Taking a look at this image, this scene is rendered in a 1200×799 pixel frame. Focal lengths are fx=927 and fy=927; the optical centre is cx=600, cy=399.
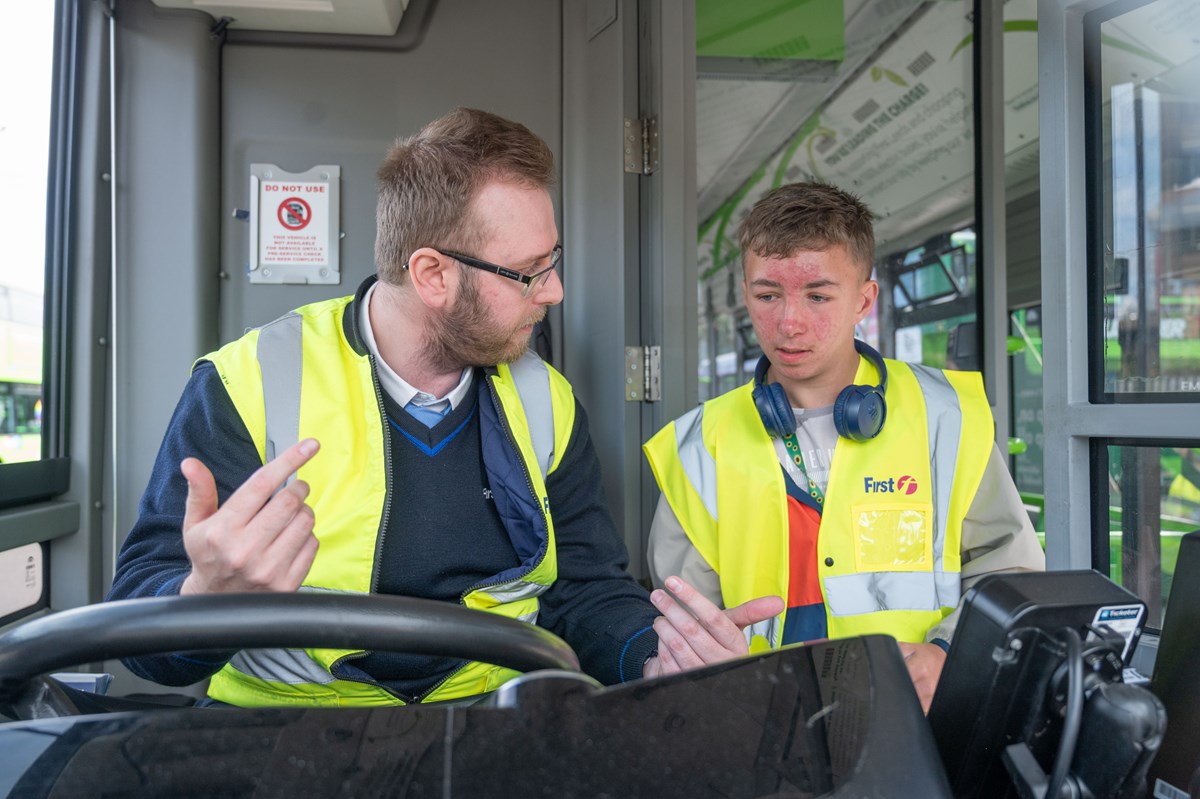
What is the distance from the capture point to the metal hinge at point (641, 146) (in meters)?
2.70

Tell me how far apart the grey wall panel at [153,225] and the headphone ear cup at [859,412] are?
175cm

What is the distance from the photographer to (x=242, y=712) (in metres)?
0.71

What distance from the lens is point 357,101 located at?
275 centimetres

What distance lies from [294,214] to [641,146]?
104 centimetres

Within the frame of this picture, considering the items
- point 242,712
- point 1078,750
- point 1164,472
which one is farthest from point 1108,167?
point 242,712

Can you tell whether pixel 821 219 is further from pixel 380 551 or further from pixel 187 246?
pixel 187 246

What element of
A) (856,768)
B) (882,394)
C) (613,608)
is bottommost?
(613,608)

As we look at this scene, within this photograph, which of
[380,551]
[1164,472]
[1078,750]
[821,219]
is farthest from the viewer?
[821,219]

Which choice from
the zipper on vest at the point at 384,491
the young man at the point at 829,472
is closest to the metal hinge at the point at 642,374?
the young man at the point at 829,472

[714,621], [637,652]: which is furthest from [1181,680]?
[637,652]

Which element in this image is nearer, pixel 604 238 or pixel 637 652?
pixel 637 652

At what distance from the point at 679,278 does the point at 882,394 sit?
78cm

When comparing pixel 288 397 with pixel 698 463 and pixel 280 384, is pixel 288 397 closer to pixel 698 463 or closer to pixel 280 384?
pixel 280 384

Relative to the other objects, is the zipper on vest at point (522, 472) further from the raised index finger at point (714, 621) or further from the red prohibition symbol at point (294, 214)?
the red prohibition symbol at point (294, 214)
